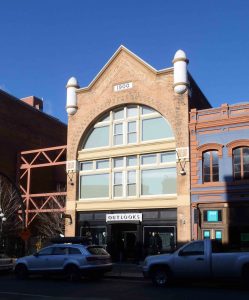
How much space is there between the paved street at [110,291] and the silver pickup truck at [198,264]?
0.50m

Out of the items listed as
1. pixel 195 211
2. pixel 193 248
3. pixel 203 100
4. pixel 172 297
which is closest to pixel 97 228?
pixel 195 211

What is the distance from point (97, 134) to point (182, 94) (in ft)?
23.0

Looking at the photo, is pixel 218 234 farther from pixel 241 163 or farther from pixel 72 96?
pixel 72 96

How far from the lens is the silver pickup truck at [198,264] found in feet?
51.5

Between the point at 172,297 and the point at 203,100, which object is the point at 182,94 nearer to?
the point at 203,100

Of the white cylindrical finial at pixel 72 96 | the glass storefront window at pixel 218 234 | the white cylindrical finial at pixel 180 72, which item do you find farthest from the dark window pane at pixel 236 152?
the white cylindrical finial at pixel 72 96

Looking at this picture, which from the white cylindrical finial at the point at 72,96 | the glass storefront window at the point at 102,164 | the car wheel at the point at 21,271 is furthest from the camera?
the white cylindrical finial at the point at 72,96

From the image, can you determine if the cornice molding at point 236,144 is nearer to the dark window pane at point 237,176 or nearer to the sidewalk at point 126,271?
the dark window pane at point 237,176

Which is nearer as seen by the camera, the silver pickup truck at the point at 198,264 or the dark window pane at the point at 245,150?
the silver pickup truck at the point at 198,264

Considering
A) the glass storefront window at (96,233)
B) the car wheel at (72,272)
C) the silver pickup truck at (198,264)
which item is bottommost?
the car wheel at (72,272)

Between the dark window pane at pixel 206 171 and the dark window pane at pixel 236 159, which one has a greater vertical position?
the dark window pane at pixel 236 159

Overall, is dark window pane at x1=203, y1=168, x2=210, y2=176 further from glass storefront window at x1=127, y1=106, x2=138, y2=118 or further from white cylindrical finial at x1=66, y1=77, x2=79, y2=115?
white cylindrical finial at x1=66, y1=77, x2=79, y2=115

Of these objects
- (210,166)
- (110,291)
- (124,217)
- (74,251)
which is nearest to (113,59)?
(210,166)

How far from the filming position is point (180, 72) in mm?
27984
